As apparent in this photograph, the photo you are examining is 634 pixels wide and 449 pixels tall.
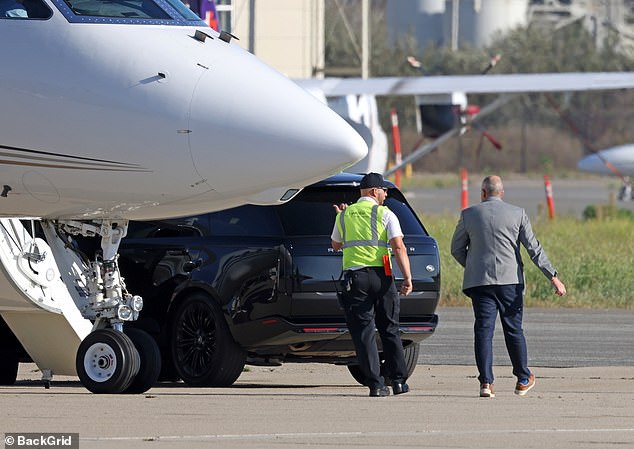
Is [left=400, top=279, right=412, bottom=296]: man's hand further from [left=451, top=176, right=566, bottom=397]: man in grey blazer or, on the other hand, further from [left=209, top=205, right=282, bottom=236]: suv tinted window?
[left=209, top=205, right=282, bottom=236]: suv tinted window

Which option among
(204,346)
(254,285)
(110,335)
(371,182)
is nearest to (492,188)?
(371,182)

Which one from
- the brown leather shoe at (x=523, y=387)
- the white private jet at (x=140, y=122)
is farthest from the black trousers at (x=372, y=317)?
the white private jet at (x=140, y=122)

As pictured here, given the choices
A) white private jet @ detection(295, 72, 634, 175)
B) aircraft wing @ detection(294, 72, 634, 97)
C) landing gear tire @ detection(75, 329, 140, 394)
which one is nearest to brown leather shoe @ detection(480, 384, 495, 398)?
landing gear tire @ detection(75, 329, 140, 394)

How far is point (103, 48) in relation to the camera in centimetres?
1161

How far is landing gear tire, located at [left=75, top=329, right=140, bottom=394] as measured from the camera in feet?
40.8

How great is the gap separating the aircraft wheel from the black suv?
0.84 m

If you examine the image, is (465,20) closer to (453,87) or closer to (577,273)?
(453,87)

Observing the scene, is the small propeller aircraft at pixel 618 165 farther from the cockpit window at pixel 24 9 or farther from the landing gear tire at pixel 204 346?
the cockpit window at pixel 24 9

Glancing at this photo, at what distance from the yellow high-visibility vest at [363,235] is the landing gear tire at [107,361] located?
1728mm

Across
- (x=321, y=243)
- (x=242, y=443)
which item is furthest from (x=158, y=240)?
(x=242, y=443)

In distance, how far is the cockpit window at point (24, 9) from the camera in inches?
468

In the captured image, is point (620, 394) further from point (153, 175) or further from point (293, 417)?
point (153, 175)

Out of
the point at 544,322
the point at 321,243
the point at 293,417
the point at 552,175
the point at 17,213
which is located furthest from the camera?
the point at 552,175

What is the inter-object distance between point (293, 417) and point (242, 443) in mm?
1386
